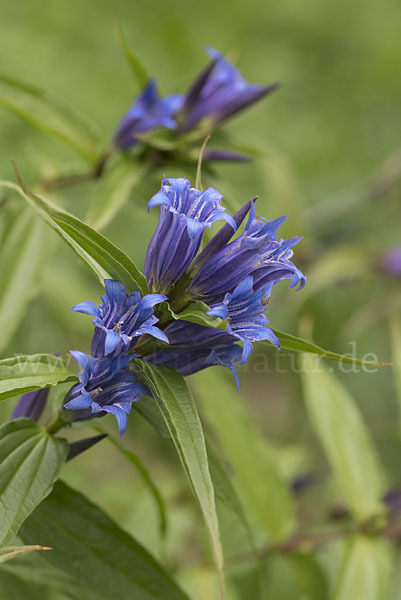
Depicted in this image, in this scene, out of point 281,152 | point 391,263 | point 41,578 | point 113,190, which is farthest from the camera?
point 281,152

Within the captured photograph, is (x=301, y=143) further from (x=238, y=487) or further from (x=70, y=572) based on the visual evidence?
(x=70, y=572)

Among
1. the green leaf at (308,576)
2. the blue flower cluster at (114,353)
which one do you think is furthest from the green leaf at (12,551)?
the green leaf at (308,576)

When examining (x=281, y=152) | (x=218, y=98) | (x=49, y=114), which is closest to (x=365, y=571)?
(x=218, y=98)

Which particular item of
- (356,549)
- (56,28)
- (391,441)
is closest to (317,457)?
(391,441)

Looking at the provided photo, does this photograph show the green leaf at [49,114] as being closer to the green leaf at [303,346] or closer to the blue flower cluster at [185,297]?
the blue flower cluster at [185,297]

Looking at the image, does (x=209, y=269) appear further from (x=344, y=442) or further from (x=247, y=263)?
(x=344, y=442)

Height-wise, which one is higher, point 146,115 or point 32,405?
point 146,115
